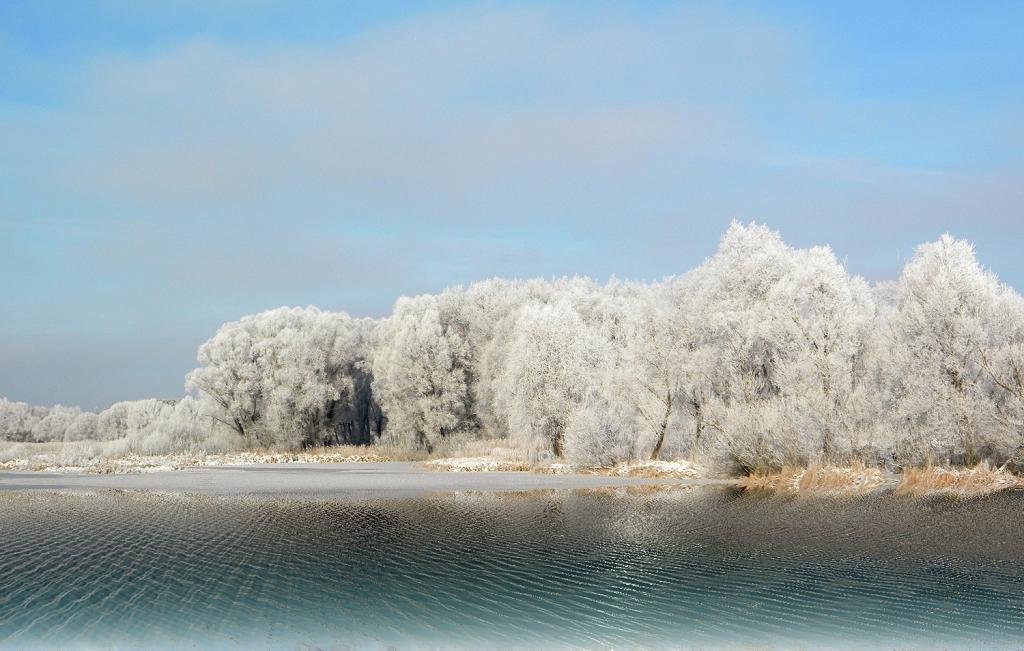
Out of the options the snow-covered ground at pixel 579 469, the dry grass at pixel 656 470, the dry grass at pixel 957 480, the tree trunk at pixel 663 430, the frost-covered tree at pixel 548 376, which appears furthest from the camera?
the frost-covered tree at pixel 548 376

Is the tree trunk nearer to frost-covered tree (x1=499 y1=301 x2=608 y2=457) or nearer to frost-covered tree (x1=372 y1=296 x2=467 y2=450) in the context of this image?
frost-covered tree (x1=499 y1=301 x2=608 y2=457)

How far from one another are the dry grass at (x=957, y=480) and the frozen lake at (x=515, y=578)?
6.17m

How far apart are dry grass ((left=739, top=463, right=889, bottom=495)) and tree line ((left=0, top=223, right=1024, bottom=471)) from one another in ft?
4.17

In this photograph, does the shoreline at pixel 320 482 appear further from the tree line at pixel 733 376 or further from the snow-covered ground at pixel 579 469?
the tree line at pixel 733 376

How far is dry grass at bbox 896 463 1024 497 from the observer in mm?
29719

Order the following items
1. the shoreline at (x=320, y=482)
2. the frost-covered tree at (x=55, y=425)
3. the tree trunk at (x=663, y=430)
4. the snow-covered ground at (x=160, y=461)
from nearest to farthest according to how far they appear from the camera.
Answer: the shoreline at (x=320, y=482), the tree trunk at (x=663, y=430), the snow-covered ground at (x=160, y=461), the frost-covered tree at (x=55, y=425)

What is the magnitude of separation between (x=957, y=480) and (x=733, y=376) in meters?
10.9

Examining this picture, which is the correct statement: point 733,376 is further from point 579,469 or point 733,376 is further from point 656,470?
point 579,469

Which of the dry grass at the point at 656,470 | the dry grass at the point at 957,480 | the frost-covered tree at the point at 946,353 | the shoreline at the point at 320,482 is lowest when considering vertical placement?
the dry grass at the point at 957,480

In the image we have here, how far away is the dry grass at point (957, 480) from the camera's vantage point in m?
29.7

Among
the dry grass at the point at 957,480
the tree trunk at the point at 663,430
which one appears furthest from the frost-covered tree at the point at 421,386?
the dry grass at the point at 957,480

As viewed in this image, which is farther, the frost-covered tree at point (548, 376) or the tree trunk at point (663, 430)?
the frost-covered tree at point (548, 376)

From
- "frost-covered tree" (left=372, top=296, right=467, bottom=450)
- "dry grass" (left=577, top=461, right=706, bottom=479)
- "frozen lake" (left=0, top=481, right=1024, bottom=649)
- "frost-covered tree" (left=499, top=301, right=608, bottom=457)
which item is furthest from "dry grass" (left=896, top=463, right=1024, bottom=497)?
"frost-covered tree" (left=372, top=296, right=467, bottom=450)

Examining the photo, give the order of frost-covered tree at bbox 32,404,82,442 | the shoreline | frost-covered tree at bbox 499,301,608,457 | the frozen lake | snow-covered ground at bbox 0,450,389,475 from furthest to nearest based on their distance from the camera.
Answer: frost-covered tree at bbox 32,404,82,442
frost-covered tree at bbox 499,301,608,457
snow-covered ground at bbox 0,450,389,475
the shoreline
the frozen lake
